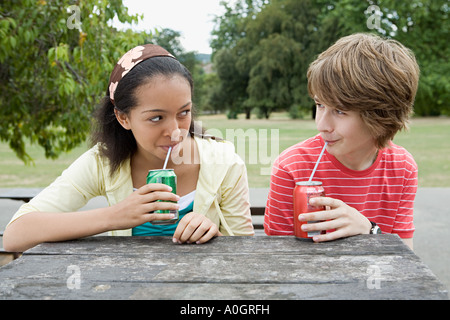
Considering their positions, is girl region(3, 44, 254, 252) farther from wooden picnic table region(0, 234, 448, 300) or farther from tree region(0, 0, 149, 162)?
tree region(0, 0, 149, 162)

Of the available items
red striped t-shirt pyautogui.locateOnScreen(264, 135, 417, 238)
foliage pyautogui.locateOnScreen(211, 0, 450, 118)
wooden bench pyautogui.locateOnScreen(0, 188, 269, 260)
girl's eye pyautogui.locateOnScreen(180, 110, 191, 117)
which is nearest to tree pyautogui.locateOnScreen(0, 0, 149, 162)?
wooden bench pyautogui.locateOnScreen(0, 188, 269, 260)

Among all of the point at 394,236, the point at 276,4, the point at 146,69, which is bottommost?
the point at 394,236

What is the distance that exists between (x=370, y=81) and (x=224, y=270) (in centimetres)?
87

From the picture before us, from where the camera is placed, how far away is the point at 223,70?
3100 cm

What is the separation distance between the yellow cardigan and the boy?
0.43 feet

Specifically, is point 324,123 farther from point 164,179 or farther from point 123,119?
point 123,119

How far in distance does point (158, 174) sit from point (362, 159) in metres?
0.84

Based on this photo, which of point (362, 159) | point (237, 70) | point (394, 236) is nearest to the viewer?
point (394, 236)

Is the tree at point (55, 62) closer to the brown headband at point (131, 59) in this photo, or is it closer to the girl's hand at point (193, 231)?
the brown headband at point (131, 59)

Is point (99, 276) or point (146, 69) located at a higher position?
point (146, 69)

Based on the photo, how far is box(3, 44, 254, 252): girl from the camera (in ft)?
4.77

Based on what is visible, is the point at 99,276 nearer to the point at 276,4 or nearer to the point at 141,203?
the point at 141,203
